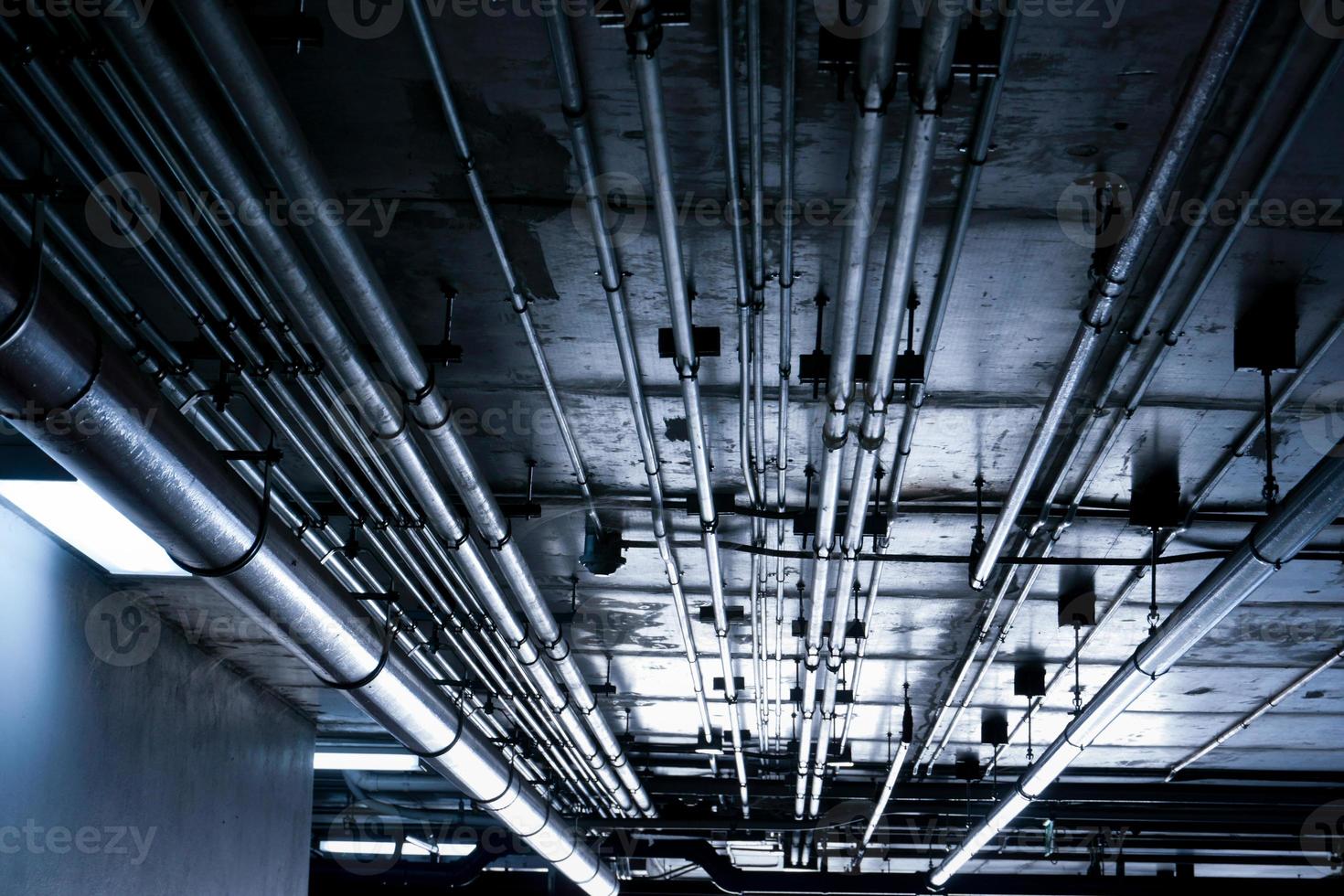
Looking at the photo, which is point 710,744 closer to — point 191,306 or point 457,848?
point 457,848

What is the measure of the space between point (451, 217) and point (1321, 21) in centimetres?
300

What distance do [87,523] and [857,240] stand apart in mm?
4043

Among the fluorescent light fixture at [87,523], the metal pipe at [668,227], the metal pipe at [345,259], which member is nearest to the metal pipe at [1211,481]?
the metal pipe at [668,227]

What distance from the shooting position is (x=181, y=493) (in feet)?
14.1

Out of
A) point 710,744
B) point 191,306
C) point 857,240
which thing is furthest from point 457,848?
→ point 857,240

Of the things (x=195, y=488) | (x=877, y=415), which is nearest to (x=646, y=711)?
(x=877, y=415)

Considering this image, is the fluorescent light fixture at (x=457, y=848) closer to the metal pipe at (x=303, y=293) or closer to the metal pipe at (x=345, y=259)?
the metal pipe at (x=303, y=293)

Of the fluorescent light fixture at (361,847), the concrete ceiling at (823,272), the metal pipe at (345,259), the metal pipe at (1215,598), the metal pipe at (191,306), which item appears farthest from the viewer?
the fluorescent light fixture at (361,847)

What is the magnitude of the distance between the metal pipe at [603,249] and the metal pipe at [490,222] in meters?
0.21

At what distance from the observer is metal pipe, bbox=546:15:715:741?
3943 millimetres

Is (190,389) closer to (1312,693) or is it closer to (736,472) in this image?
(736,472)

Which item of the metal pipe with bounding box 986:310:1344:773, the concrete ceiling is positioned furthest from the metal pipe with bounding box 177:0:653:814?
the metal pipe with bounding box 986:310:1344:773

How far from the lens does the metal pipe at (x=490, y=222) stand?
398cm

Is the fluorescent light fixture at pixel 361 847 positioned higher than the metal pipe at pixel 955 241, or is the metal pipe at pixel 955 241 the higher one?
the metal pipe at pixel 955 241
